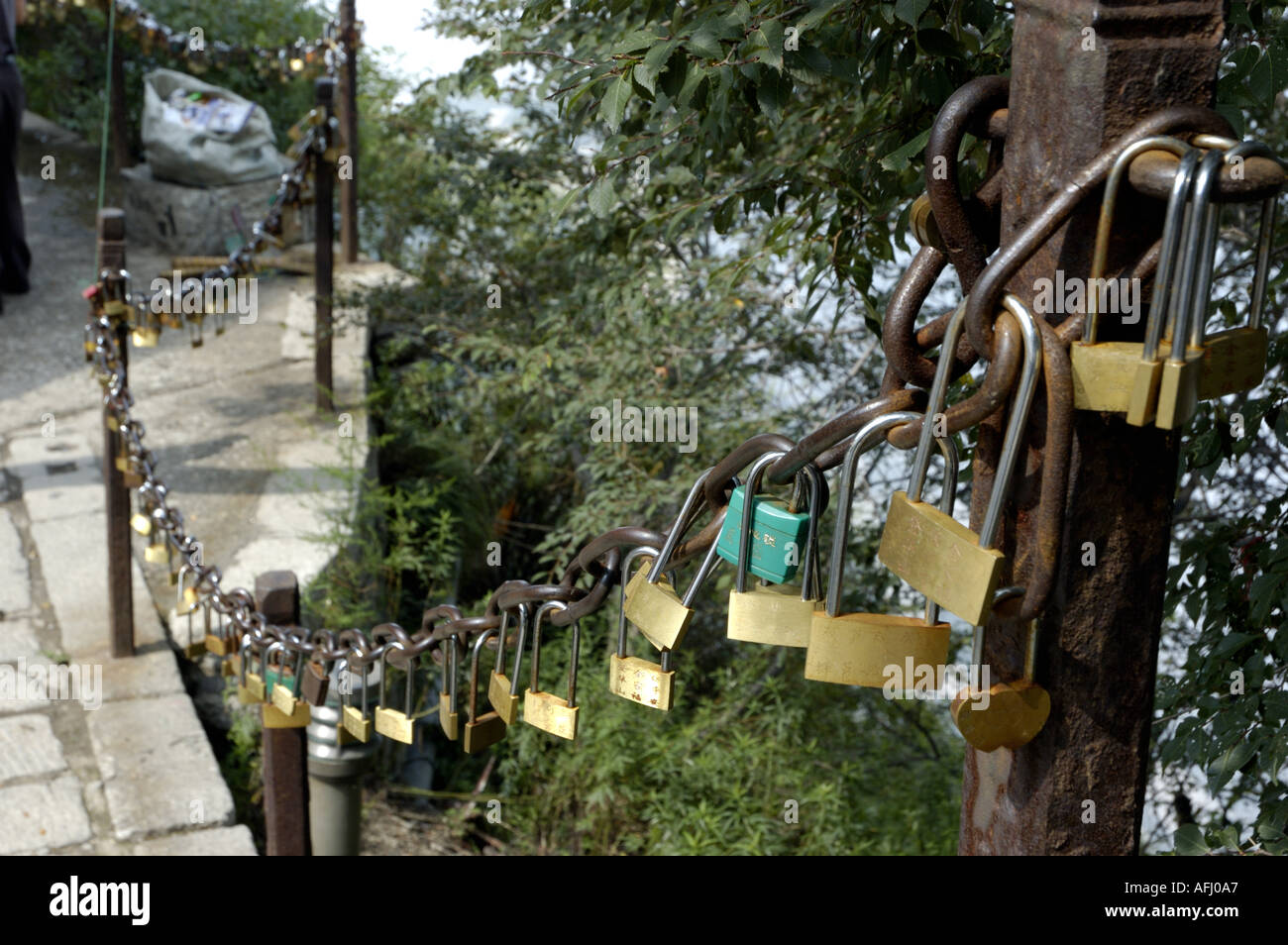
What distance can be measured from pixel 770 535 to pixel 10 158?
6908mm

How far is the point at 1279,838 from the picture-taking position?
1.81 meters

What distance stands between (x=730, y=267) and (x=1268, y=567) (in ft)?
4.18

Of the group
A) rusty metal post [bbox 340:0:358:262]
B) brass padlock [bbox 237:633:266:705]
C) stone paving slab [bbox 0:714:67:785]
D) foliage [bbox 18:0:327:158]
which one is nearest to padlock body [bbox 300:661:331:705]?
brass padlock [bbox 237:633:266:705]

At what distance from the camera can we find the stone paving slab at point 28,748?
377 cm

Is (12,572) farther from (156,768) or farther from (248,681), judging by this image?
(248,681)

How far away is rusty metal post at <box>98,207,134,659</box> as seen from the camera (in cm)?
403

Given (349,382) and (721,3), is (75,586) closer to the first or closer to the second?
(349,382)

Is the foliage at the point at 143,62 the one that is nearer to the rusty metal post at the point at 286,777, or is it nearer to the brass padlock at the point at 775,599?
the rusty metal post at the point at 286,777

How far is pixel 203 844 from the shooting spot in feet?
11.6

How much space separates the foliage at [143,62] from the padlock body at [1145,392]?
9.60 metres

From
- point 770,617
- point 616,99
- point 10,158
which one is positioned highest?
point 10,158

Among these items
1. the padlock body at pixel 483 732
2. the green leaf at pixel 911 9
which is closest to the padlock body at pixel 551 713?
the padlock body at pixel 483 732

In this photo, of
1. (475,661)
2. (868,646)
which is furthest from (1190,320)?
(475,661)

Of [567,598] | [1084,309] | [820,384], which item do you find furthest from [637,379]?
[1084,309]
